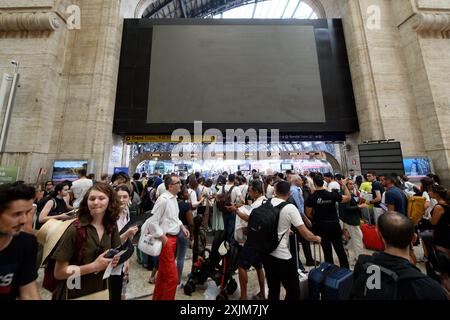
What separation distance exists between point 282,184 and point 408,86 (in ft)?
38.7

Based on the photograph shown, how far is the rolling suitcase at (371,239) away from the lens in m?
4.56

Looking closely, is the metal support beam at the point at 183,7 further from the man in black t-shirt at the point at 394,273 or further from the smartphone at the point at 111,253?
the man in black t-shirt at the point at 394,273

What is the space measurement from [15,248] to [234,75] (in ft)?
35.5

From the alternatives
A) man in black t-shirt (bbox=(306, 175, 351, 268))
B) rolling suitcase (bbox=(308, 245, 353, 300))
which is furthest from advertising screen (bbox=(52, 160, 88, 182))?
rolling suitcase (bbox=(308, 245, 353, 300))

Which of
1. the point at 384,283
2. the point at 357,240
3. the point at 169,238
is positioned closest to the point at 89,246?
the point at 169,238

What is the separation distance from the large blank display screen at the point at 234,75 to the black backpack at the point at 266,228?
26.9ft

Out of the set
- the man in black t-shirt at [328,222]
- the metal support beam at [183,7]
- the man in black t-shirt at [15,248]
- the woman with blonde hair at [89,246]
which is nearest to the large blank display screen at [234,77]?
the man in black t-shirt at [328,222]

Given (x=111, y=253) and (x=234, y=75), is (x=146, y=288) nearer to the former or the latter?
(x=111, y=253)

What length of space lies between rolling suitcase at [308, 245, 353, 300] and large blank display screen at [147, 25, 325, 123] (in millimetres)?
8373

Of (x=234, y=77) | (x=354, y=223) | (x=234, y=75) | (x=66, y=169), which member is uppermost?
(x=234, y=75)

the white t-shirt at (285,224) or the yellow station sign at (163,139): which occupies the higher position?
the yellow station sign at (163,139)

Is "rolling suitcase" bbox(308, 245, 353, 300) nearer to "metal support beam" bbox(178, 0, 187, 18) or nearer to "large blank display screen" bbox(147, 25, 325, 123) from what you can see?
"large blank display screen" bbox(147, 25, 325, 123)

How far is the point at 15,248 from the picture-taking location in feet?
3.83

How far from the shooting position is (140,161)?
1145 centimetres
